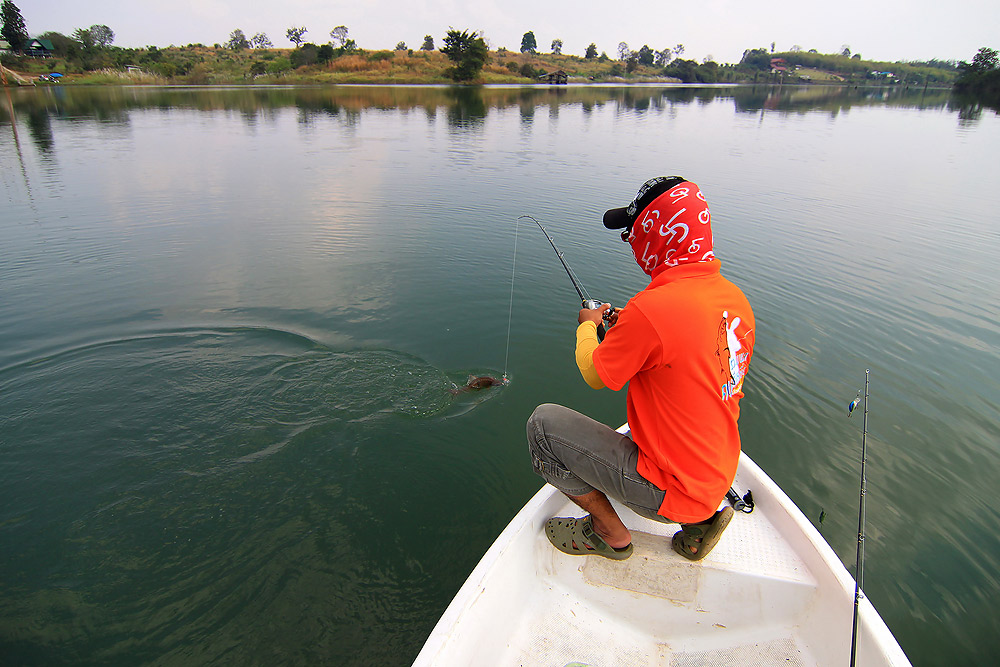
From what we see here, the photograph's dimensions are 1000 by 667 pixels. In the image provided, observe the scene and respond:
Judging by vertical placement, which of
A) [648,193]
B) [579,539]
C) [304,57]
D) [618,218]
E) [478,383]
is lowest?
[478,383]

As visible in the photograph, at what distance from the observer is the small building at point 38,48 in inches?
2648

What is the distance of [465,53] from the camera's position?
75.8 m

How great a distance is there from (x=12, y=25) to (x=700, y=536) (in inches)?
3962

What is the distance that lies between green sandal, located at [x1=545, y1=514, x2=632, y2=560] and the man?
0.18 m

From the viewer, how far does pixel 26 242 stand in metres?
8.94

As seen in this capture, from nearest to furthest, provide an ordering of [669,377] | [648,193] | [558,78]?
1. [669,377]
2. [648,193]
3. [558,78]

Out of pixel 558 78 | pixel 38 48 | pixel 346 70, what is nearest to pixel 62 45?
pixel 38 48

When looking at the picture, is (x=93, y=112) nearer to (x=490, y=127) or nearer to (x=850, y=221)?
(x=490, y=127)

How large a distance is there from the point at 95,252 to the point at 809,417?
1141 cm

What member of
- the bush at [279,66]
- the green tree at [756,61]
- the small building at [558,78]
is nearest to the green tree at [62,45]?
the bush at [279,66]

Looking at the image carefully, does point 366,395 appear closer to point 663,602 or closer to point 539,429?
point 539,429

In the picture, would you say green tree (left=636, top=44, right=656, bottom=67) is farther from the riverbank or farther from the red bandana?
the red bandana

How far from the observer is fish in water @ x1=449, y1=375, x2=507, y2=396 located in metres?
5.62

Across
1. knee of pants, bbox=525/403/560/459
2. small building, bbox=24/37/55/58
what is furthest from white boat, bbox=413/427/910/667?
small building, bbox=24/37/55/58
